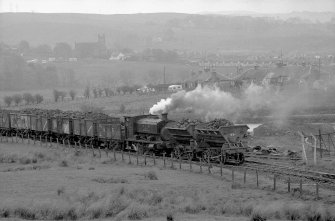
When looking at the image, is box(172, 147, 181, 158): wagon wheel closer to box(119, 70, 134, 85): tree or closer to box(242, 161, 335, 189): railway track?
box(242, 161, 335, 189): railway track

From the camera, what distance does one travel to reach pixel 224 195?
98.2ft

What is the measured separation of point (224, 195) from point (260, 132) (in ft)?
114

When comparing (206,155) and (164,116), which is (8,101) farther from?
(206,155)

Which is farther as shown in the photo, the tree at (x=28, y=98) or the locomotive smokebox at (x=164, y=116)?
the tree at (x=28, y=98)

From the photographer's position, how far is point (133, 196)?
28875 mm

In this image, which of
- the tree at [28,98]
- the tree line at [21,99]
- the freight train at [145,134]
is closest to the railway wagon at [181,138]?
the freight train at [145,134]

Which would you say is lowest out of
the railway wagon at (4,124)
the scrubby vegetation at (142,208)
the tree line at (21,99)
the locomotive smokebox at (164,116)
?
the tree line at (21,99)

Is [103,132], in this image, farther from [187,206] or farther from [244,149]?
A: [187,206]

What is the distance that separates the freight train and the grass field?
370 cm

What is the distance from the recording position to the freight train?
40.4m

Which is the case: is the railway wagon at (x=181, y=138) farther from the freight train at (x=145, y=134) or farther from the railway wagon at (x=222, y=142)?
the railway wagon at (x=222, y=142)

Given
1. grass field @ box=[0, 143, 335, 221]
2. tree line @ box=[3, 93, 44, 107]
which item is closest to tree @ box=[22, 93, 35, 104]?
tree line @ box=[3, 93, 44, 107]

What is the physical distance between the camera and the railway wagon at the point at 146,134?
4440 cm

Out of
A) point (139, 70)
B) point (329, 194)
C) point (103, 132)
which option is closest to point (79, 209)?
point (329, 194)
